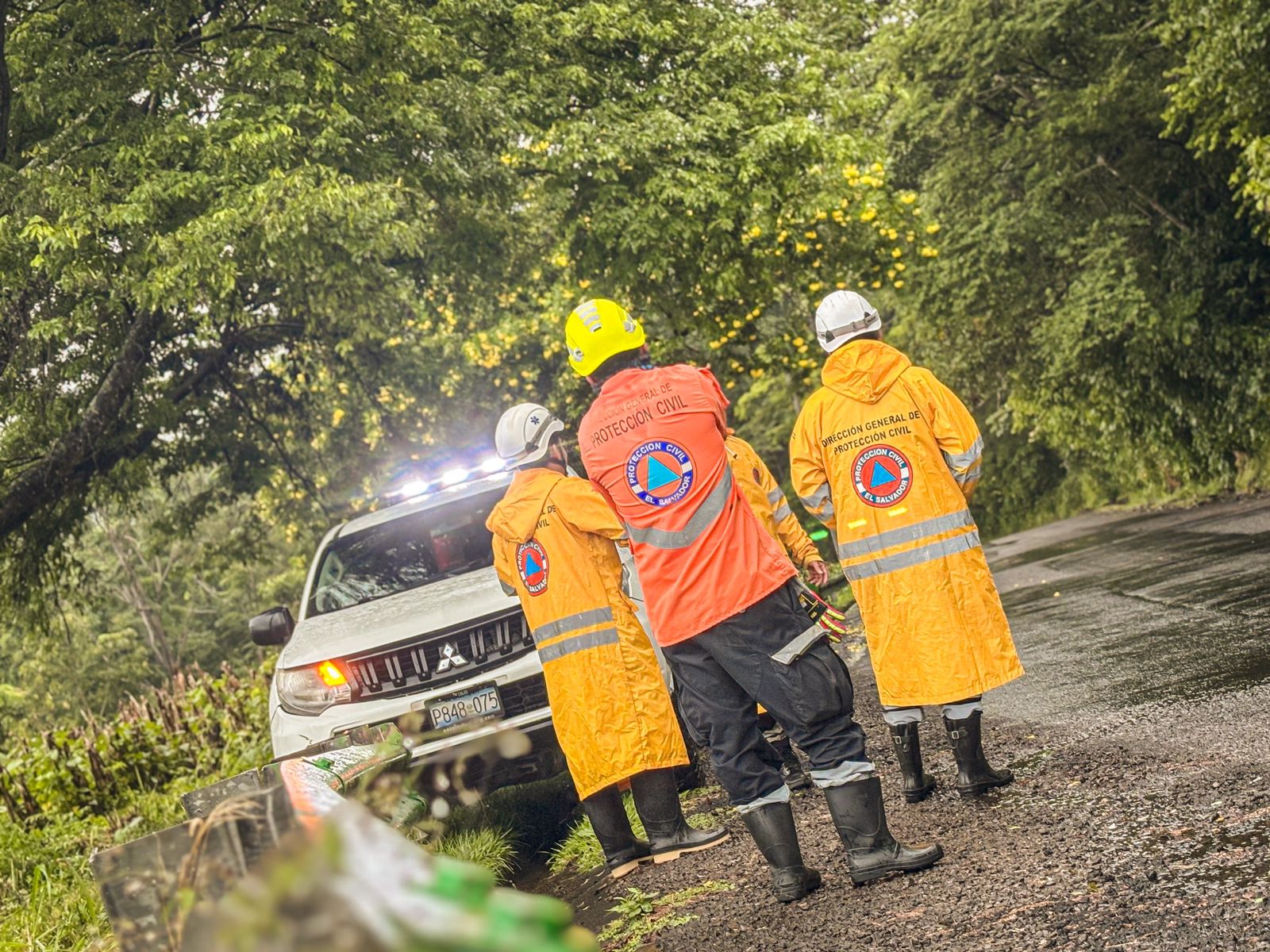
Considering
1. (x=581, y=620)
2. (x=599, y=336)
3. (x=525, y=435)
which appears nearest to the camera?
(x=599, y=336)

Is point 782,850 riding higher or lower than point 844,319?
lower

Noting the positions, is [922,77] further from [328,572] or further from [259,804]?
[259,804]

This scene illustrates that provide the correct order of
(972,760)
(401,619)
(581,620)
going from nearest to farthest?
(972,760)
(581,620)
(401,619)

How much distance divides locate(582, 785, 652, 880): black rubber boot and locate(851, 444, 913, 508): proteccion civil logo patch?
1.59 meters

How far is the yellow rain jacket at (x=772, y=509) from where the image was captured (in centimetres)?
550

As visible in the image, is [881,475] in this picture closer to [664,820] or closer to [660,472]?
[660,472]

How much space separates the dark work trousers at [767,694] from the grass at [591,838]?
1.36m

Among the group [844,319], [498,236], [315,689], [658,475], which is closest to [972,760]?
[658,475]

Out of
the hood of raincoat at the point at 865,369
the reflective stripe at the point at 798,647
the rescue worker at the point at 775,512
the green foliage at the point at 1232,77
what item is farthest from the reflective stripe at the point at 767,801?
the green foliage at the point at 1232,77

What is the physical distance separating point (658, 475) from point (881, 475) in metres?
1.07

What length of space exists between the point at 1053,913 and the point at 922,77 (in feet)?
62.7

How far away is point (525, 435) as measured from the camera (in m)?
5.48

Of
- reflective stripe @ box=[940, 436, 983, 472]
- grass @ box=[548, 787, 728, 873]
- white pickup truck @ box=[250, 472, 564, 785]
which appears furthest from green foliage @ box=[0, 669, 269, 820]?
reflective stripe @ box=[940, 436, 983, 472]

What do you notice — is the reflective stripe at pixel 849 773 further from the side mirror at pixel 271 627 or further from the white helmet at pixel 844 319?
the side mirror at pixel 271 627
